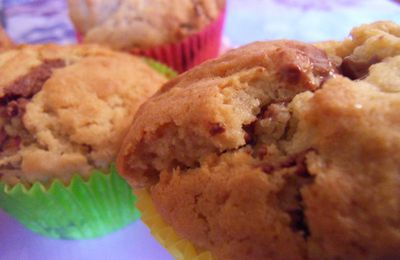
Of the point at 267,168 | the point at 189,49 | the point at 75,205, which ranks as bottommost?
the point at 75,205

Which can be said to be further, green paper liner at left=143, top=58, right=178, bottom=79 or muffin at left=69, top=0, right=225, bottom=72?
muffin at left=69, top=0, right=225, bottom=72

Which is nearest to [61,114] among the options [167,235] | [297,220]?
[167,235]

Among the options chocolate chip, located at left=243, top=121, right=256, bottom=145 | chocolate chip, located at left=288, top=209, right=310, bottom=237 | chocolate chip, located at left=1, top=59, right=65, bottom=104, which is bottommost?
chocolate chip, located at left=288, top=209, right=310, bottom=237

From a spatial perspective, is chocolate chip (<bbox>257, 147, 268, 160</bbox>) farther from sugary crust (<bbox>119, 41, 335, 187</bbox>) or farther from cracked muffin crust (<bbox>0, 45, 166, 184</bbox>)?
cracked muffin crust (<bbox>0, 45, 166, 184</bbox>)

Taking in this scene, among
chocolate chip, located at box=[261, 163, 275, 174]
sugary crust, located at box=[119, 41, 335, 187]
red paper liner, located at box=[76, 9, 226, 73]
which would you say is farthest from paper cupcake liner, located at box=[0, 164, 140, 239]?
red paper liner, located at box=[76, 9, 226, 73]

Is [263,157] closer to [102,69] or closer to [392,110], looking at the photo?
[392,110]

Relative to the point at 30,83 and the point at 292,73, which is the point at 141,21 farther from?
the point at 292,73
